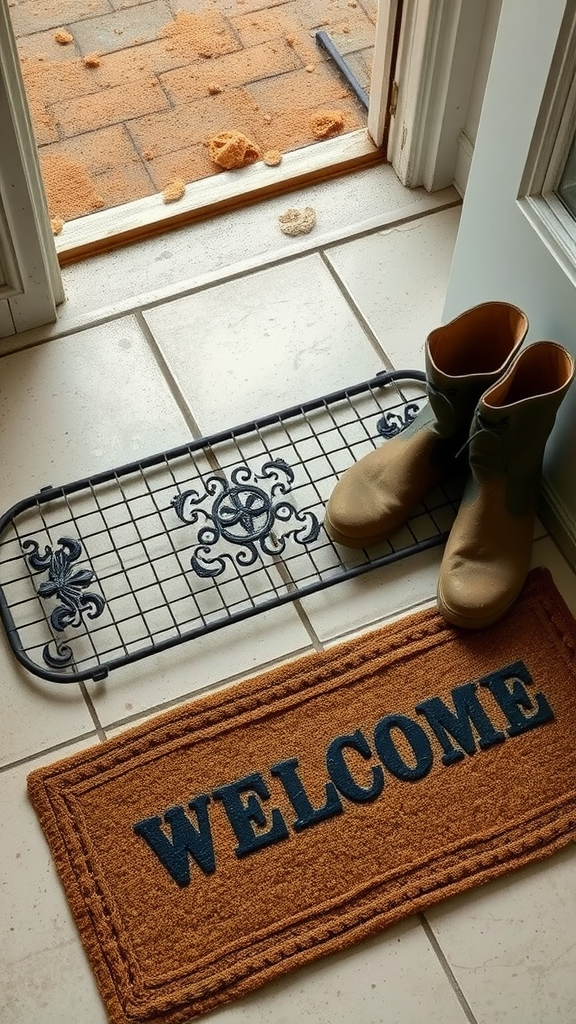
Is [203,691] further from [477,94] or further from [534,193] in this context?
[477,94]

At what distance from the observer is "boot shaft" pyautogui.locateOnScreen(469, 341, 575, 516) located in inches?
50.6

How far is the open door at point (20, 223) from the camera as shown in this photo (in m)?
1.42

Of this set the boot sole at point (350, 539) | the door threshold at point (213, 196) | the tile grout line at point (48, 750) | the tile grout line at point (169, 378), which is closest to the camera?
the tile grout line at point (48, 750)

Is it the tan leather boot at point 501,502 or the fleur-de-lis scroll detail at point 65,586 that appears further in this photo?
the fleur-de-lis scroll detail at point 65,586

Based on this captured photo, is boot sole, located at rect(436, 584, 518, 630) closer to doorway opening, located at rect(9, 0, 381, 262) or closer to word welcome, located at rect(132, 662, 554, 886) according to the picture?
word welcome, located at rect(132, 662, 554, 886)

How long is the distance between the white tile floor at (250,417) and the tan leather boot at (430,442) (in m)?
0.08

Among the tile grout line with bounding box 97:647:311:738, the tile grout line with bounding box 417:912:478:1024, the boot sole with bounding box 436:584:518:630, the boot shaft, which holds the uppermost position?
the boot shaft

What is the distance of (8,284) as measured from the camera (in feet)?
5.40

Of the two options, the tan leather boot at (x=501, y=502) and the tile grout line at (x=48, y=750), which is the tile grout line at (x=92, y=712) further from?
the tan leather boot at (x=501, y=502)

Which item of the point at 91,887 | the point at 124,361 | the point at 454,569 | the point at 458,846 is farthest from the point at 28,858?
the point at 124,361

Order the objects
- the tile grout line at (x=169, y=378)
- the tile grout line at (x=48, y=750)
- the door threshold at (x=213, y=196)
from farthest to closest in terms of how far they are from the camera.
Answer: the door threshold at (x=213, y=196) < the tile grout line at (x=169, y=378) < the tile grout line at (x=48, y=750)

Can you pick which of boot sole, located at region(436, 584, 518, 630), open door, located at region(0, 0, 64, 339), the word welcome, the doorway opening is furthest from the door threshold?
the word welcome

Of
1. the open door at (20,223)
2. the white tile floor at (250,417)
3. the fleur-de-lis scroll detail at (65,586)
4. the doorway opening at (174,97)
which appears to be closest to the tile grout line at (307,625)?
the white tile floor at (250,417)

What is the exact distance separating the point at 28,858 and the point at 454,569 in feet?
2.11
